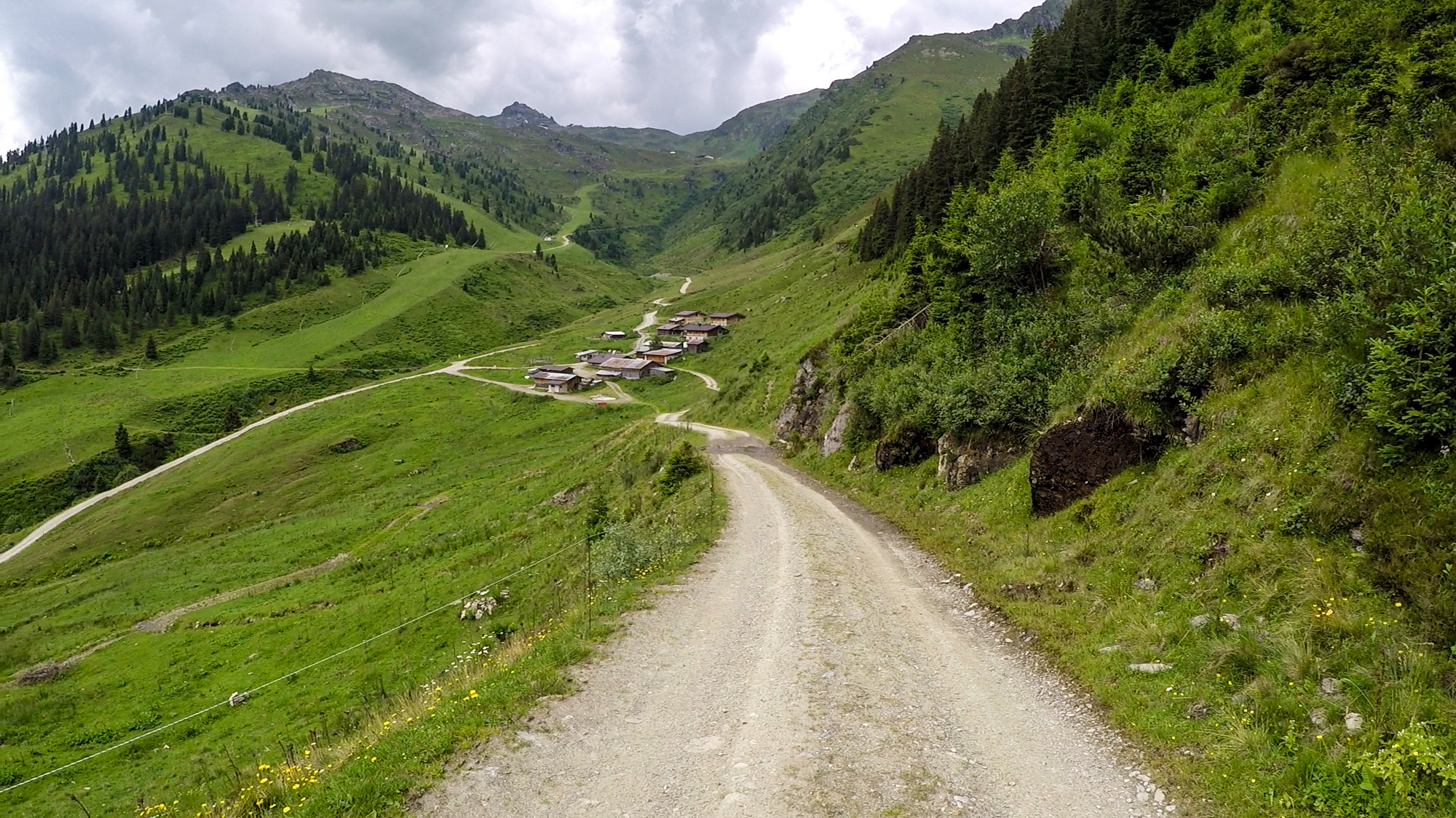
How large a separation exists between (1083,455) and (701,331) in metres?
108

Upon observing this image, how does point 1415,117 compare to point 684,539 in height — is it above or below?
above

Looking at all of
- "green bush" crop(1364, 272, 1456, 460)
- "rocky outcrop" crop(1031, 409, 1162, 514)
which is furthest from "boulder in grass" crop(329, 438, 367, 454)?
"green bush" crop(1364, 272, 1456, 460)

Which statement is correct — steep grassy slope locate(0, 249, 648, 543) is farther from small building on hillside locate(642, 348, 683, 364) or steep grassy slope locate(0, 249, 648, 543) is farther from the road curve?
small building on hillside locate(642, 348, 683, 364)

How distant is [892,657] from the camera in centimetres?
1195

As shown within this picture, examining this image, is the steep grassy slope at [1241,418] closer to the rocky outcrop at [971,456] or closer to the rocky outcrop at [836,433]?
the rocky outcrop at [971,456]

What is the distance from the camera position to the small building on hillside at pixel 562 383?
101188 millimetres

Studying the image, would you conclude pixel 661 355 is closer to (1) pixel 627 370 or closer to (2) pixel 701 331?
(1) pixel 627 370

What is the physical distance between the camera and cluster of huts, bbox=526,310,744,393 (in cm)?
10362

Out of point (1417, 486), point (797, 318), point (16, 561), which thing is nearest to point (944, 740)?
point (1417, 486)

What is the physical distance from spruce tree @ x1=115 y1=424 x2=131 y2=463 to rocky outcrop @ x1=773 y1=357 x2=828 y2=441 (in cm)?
9330

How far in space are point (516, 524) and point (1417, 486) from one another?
3658cm

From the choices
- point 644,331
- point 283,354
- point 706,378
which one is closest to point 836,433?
point 706,378

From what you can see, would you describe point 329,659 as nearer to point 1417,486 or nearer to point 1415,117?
point 1417,486

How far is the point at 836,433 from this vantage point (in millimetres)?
36812
